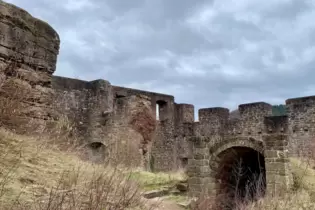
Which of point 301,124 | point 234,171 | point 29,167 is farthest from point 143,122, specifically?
point 29,167

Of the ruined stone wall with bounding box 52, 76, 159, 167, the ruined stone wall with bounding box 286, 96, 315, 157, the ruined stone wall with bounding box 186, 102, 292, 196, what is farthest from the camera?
the ruined stone wall with bounding box 286, 96, 315, 157

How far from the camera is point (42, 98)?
16.5ft

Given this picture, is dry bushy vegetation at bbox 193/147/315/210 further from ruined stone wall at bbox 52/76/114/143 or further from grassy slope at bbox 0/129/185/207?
ruined stone wall at bbox 52/76/114/143

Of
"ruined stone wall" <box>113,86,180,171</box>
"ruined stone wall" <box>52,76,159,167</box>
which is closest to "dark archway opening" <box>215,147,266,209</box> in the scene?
"ruined stone wall" <box>52,76,159,167</box>

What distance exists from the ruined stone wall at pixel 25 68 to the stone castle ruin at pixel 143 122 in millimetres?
15

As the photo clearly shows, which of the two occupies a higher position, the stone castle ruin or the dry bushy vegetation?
the stone castle ruin

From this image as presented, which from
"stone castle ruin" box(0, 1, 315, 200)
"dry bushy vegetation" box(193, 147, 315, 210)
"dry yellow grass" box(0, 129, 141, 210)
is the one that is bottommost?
"dry bushy vegetation" box(193, 147, 315, 210)

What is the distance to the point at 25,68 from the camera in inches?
188

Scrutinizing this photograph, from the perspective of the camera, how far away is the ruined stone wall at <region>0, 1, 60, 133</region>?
4.21 meters

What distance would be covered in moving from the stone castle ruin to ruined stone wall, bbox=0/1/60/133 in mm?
15

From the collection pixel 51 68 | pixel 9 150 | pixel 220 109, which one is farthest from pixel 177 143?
pixel 9 150

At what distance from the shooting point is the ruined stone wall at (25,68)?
4207 millimetres

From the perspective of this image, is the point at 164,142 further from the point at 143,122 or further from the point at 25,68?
the point at 25,68

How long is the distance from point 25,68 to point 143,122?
9.41 meters
